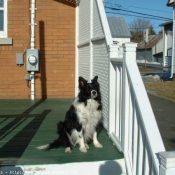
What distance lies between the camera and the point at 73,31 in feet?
26.4

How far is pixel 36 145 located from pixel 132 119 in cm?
156

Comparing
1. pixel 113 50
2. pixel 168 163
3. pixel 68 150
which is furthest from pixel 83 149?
pixel 168 163

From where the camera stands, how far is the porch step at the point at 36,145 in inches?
135

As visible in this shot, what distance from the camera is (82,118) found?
400 cm

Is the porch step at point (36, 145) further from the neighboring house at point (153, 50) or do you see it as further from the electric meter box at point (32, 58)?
the neighboring house at point (153, 50)

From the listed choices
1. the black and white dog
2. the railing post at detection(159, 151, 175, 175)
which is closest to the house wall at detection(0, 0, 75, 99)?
the black and white dog

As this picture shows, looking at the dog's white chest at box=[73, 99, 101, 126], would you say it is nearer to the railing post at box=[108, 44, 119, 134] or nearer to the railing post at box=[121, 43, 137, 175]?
the railing post at box=[108, 44, 119, 134]

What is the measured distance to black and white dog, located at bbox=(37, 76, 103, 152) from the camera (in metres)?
3.95

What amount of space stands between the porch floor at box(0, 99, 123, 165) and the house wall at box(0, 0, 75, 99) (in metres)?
0.92

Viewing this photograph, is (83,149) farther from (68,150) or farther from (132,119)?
(132,119)

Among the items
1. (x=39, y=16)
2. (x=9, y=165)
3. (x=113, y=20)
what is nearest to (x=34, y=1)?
(x=39, y=16)

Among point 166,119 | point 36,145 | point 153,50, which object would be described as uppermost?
point 153,50

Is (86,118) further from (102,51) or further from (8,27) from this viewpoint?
(8,27)

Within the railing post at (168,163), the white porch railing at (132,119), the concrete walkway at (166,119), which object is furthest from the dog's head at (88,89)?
the concrete walkway at (166,119)
